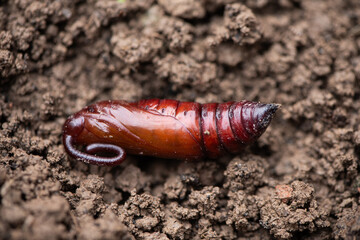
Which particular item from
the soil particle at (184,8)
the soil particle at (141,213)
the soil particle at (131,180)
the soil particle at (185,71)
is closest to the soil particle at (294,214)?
the soil particle at (141,213)

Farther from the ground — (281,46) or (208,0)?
(208,0)

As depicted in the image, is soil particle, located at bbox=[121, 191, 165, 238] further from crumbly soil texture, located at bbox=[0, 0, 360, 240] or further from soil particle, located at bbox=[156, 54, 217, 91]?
soil particle, located at bbox=[156, 54, 217, 91]

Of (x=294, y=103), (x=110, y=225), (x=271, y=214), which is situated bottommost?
(x=271, y=214)

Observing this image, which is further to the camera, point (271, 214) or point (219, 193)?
point (219, 193)

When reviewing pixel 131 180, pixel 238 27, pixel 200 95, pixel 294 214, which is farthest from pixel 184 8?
pixel 294 214

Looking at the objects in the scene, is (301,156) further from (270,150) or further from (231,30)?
(231,30)

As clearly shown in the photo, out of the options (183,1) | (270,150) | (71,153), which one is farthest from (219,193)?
(183,1)

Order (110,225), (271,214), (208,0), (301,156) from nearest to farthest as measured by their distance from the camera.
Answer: (110,225)
(271,214)
(301,156)
(208,0)

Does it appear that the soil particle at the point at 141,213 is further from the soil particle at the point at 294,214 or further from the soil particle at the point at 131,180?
the soil particle at the point at 294,214
